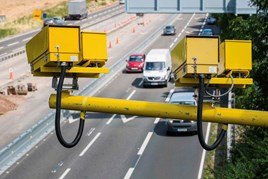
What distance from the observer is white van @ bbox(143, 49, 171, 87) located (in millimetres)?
43531

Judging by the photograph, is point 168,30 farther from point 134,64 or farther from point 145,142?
point 145,142

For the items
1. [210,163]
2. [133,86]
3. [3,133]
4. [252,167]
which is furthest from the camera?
[133,86]

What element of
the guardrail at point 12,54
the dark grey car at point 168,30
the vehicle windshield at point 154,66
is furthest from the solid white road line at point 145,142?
the dark grey car at point 168,30

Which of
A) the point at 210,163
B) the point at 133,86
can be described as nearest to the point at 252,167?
the point at 210,163

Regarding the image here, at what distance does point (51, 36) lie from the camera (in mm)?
6699

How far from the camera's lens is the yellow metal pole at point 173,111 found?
6.51 metres

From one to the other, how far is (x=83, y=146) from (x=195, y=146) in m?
5.53

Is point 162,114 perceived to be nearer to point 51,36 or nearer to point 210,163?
point 51,36

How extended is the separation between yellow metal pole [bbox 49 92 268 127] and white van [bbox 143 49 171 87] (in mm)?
36690

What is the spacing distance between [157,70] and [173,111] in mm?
37689

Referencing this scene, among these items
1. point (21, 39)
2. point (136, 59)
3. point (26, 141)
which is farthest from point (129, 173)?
point (21, 39)

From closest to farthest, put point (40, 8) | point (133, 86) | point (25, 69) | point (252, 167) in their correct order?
1. point (252, 167)
2. point (133, 86)
3. point (25, 69)
4. point (40, 8)

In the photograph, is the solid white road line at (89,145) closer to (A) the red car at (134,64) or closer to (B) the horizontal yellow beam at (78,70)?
(A) the red car at (134,64)

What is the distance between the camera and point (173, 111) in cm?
662
